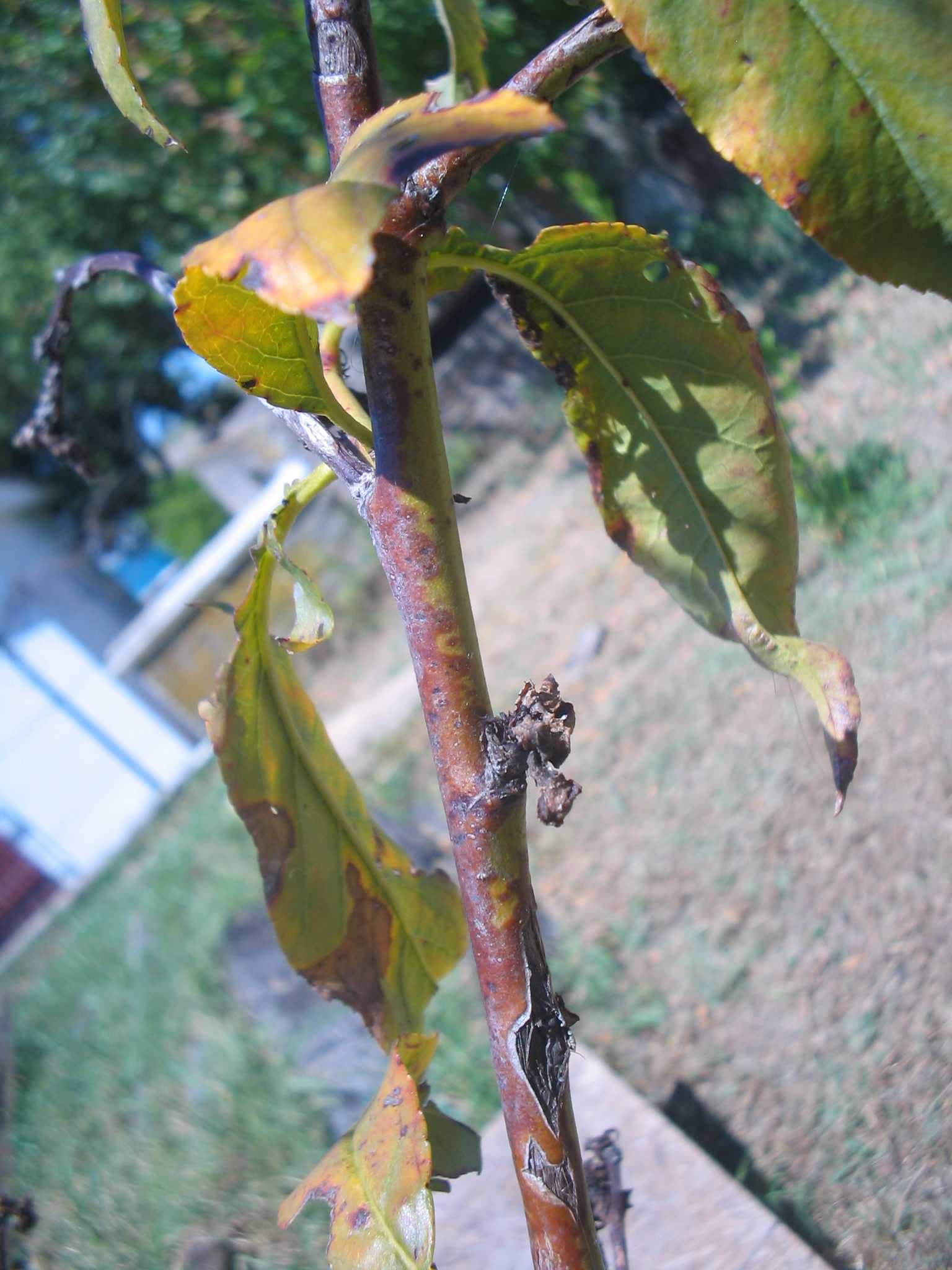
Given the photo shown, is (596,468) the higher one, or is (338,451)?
(596,468)

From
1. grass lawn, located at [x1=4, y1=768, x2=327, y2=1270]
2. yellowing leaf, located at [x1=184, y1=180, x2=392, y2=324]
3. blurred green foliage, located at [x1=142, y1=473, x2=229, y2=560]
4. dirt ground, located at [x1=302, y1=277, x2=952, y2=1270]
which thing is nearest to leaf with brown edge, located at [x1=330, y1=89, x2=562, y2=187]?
yellowing leaf, located at [x1=184, y1=180, x2=392, y2=324]

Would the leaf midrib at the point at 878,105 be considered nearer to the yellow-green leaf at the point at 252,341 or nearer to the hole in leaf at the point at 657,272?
the hole in leaf at the point at 657,272

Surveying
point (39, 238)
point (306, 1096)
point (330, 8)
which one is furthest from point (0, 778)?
point (330, 8)

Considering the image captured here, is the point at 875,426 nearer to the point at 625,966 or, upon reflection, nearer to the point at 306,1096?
the point at 625,966

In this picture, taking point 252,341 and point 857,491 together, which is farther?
point 857,491

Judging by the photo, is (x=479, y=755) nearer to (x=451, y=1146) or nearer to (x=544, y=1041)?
(x=544, y=1041)

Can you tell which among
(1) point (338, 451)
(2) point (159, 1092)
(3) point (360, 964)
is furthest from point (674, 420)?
(2) point (159, 1092)

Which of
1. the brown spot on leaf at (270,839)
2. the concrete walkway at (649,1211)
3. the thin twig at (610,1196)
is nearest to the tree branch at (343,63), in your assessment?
the brown spot on leaf at (270,839)
